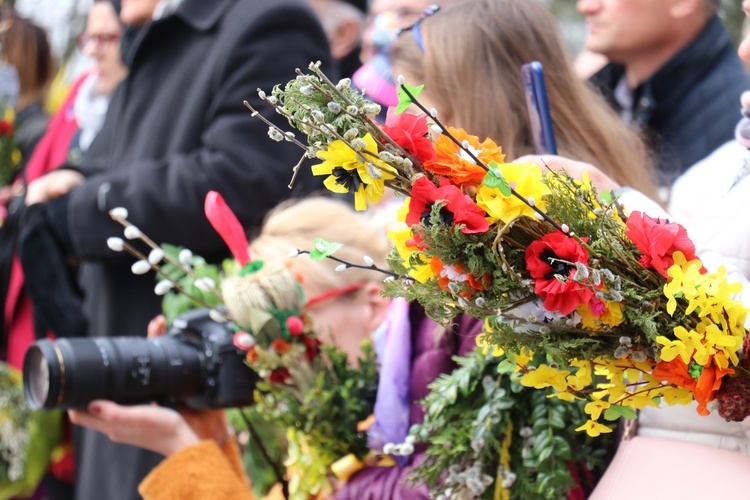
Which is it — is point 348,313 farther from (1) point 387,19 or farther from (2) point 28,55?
(2) point 28,55

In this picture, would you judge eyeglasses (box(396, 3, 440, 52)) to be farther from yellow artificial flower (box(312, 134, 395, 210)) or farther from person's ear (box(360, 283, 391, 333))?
yellow artificial flower (box(312, 134, 395, 210))

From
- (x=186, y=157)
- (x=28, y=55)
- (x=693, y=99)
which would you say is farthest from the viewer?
(x=28, y=55)

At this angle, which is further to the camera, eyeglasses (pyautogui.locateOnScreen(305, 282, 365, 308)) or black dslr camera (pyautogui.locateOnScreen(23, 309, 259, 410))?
eyeglasses (pyautogui.locateOnScreen(305, 282, 365, 308))

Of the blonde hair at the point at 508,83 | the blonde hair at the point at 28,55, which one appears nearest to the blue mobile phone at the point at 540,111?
the blonde hair at the point at 508,83

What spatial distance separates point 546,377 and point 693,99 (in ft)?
5.08

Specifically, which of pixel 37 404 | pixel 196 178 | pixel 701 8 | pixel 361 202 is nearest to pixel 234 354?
pixel 37 404

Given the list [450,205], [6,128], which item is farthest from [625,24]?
[6,128]

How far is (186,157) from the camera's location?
9.33 feet

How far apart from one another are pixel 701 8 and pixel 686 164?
41 cm

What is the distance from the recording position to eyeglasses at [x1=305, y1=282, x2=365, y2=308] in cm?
238

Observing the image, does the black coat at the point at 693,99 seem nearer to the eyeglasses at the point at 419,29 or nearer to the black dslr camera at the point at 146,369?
the eyeglasses at the point at 419,29

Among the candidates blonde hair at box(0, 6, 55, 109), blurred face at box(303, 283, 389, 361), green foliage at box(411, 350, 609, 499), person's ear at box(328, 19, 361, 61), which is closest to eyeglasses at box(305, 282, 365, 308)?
blurred face at box(303, 283, 389, 361)

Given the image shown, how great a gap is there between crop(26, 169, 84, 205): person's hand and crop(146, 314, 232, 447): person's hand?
64 centimetres

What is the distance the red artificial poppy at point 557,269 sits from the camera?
124 centimetres
